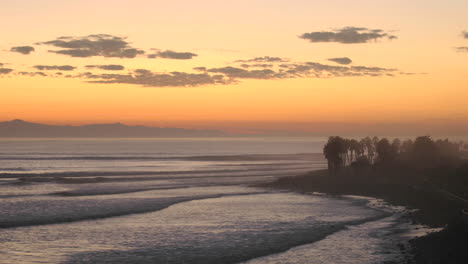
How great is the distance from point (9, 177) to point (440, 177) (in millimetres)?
75947

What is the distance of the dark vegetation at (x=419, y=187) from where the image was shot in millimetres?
31250

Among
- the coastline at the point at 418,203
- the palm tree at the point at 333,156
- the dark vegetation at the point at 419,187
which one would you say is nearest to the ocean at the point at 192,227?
the coastline at the point at 418,203

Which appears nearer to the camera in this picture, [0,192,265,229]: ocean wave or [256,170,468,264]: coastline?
[256,170,468,264]: coastline

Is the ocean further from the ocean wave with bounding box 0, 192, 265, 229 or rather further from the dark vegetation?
the dark vegetation

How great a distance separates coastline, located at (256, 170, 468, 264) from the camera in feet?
98.3

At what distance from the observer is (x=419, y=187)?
7031 centimetres

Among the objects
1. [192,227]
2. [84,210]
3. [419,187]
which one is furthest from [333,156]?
[192,227]

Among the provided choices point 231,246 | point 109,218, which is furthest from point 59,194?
point 231,246

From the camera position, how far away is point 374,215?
4909 cm

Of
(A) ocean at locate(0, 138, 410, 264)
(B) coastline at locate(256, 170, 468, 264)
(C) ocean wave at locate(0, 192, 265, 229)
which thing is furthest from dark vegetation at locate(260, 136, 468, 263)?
(C) ocean wave at locate(0, 192, 265, 229)

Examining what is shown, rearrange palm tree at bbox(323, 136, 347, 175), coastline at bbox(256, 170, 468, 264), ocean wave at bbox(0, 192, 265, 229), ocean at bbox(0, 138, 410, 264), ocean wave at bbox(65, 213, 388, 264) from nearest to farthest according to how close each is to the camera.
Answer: coastline at bbox(256, 170, 468, 264) → ocean wave at bbox(65, 213, 388, 264) → ocean at bbox(0, 138, 410, 264) → ocean wave at bbox(0, 192, 265, 229) → palm tree at bbox(323, 136, 347, 175)

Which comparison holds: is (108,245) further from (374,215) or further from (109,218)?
(374,215)

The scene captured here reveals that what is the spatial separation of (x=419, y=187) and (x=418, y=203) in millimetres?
14653

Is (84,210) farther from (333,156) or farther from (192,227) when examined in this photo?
(333,156)
